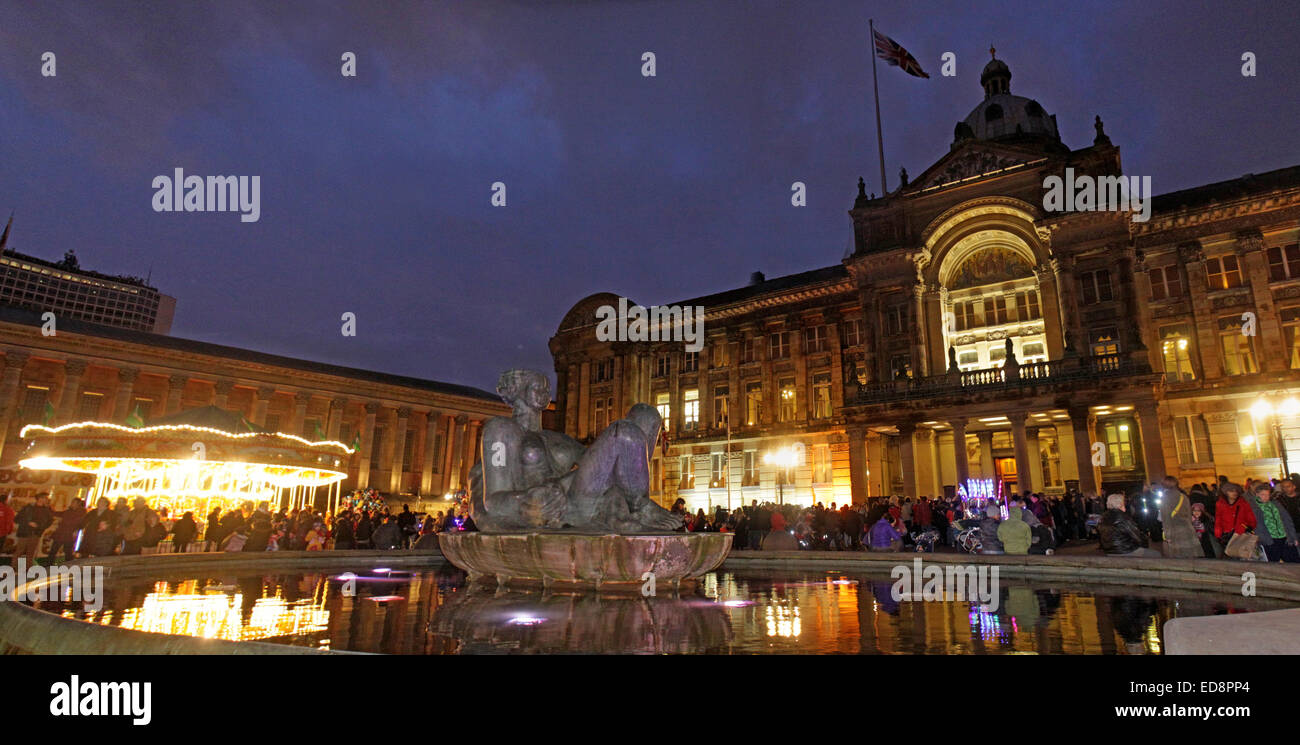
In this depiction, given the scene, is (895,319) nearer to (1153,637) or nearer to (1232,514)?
(1232,514)

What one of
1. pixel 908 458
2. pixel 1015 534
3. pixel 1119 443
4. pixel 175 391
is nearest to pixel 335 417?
pixel 175 391

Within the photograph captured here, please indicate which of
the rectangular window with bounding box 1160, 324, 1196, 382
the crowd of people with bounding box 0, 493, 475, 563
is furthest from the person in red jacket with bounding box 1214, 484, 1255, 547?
the rectangular window with bounding box 1160, 324, 1196, 382

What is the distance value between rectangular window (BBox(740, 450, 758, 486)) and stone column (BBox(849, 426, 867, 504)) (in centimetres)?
883

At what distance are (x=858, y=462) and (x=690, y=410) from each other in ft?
51.1

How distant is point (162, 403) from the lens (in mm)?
47062

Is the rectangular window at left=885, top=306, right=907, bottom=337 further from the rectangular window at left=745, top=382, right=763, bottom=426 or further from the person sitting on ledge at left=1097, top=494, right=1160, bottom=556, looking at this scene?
the person sitting on ledge at left=1097, top=494, right=1160, bottom=556

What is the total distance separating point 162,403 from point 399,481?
1835 centimetres

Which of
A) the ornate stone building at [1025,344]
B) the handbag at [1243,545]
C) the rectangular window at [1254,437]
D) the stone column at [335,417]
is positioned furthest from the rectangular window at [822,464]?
the stone column at [335,417]

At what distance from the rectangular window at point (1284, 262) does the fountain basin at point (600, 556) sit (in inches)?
1416

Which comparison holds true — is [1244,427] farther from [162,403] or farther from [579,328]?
[162,403]

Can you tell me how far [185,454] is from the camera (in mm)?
19781

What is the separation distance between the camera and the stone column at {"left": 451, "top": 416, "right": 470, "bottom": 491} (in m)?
59.4

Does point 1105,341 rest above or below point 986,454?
above
